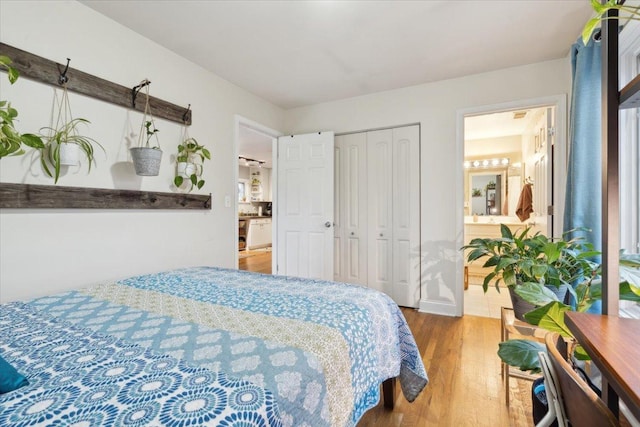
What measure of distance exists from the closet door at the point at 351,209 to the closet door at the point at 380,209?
0.07m

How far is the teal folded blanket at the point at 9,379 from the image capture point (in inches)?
26.9

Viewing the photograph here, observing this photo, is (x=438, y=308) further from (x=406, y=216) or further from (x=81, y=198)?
(x=81, y=198)

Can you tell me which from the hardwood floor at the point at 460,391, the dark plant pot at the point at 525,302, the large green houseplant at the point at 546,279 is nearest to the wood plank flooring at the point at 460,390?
the hardwood floor at the point at 460,391

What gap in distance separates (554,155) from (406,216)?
1401mm

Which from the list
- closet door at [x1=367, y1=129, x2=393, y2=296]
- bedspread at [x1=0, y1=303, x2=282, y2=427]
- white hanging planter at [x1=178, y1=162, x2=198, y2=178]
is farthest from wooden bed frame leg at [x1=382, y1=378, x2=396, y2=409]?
white hanging planter at [x1=178, y1=162, x2=198, y2=178]

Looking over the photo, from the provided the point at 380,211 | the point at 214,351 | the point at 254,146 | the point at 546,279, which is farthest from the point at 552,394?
the point at 254,146

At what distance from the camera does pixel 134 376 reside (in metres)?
0.76

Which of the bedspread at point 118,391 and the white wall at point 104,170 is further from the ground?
the white wall at point 104,170

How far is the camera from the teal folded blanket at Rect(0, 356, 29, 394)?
682 millimetres

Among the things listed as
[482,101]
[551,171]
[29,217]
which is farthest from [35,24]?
[551,171]

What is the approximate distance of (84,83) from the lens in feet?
6.14

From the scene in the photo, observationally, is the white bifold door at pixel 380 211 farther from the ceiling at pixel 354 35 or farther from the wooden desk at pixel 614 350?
the wooden desk at pixel 614 350

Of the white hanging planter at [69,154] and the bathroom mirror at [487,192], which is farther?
the bathroom mirror at [487,192]

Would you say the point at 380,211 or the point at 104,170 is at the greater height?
the point at 104,170
